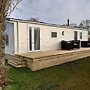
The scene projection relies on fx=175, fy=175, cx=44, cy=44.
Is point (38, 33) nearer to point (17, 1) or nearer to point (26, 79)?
point (26, 79)

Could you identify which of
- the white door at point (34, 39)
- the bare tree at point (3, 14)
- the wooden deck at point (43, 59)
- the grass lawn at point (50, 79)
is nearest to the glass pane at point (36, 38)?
the white door at point (34, 39)

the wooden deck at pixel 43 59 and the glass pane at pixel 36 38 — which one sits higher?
the glass pane at pixel 36 38

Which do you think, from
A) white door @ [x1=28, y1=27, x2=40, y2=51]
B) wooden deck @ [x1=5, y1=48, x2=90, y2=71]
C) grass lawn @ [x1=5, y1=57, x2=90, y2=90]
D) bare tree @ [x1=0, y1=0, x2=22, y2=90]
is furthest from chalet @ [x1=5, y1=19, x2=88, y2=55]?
bare tree @ [x1=0, y1=0, x2=22, y2=90]

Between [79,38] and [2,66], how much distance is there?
41.2 ft

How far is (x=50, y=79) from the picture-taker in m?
7.30

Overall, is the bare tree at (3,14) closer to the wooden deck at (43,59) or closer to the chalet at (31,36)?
the wooden deck at (43,59)

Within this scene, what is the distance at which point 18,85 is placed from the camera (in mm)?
6543

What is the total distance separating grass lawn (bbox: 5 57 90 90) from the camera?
630 cm

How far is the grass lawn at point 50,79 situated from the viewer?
6300 mm

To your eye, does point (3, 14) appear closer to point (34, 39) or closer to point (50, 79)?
point (50, 79)

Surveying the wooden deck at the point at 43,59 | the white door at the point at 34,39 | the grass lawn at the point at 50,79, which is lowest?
the grass lawn at the point at 50,79

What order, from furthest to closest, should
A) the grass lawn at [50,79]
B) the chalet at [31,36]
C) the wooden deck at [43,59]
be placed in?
the chalet at [31,36], the wooden deck at [43,59], the grass lawn at [50,79]

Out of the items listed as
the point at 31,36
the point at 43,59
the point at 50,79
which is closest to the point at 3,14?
the point at 50,79

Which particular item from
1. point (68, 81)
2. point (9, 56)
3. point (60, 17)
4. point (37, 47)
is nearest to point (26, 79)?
point (68, 81)
